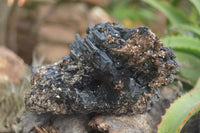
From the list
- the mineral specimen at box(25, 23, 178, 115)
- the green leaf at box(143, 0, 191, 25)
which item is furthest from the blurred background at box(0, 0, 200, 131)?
the mineral specimen at box(25, 23, 178, 115)

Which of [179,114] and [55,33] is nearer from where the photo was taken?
[179,114]

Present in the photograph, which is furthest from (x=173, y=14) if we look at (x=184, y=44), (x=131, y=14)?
(x=131, y=14)

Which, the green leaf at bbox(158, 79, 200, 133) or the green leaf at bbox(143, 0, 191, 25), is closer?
the green leaf at bbox(158, 79, 200, 133)

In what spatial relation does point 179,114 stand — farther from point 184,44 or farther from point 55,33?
point 55,33

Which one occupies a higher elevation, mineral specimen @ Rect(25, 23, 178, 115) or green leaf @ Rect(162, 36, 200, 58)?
green leaf @ Rect(162, 36, 200, 58)

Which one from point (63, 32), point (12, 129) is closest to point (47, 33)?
point (63, 32)

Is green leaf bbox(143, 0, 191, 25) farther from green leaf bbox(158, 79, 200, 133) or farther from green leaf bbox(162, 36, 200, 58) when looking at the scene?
green leaf bbox(158, 79, 200, 133)
